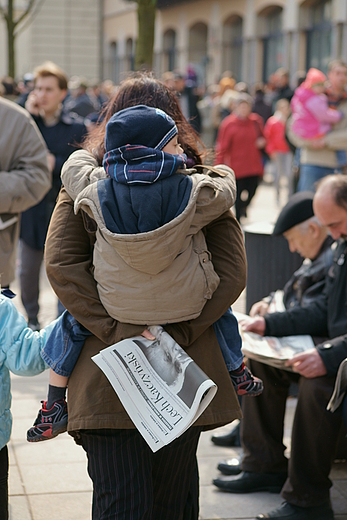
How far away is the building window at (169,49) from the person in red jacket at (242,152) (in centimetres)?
2427

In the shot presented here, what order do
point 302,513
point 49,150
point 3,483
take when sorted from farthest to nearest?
1. point 49,150
2. point 302,513
3. point 3,483

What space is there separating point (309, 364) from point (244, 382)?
781mm

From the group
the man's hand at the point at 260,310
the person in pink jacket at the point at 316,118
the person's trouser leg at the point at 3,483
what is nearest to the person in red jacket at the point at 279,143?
the person in pink jacket at the point at 316,118

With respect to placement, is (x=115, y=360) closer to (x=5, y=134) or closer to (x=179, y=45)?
(x=5, y=134)

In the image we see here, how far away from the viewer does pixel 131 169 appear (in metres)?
2.24

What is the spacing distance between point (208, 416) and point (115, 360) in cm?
35

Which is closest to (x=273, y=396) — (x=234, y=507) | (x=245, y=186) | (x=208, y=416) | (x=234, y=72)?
(x=234, y=507)

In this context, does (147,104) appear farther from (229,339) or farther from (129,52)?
(129,52)

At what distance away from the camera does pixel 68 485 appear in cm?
359

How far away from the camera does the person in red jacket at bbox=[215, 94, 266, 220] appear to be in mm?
11164

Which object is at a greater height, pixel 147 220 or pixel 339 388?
pixel 147 220

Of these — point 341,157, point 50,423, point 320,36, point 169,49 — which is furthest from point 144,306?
point 169,49

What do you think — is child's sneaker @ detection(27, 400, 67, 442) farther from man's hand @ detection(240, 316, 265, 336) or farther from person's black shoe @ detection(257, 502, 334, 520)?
man's hand @ detection(240, 316, 265, 336)

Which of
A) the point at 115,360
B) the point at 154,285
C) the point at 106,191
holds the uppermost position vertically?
the point at 106,191
